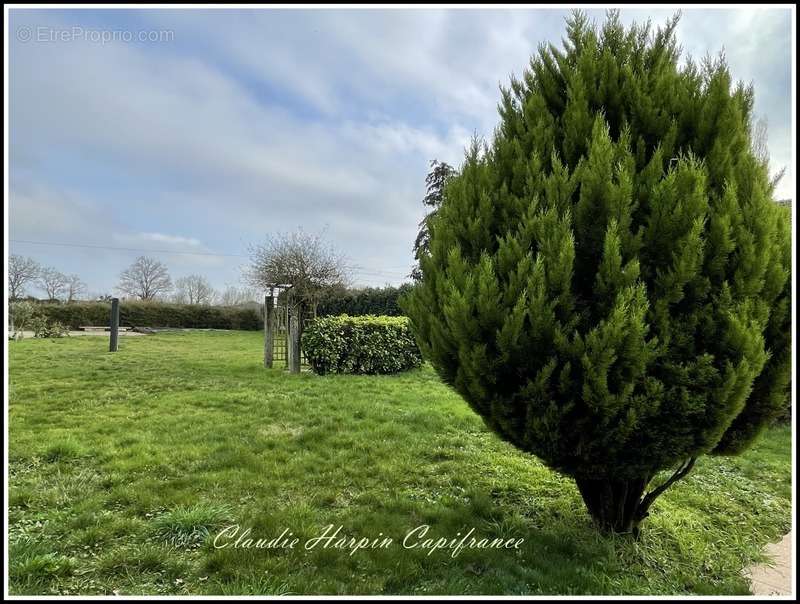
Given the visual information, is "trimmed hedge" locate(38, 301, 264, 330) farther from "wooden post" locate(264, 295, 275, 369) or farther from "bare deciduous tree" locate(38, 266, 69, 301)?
"wooden post" locate(264, 295, 275, 369)

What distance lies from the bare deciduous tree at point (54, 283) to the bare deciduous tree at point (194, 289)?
9953mm

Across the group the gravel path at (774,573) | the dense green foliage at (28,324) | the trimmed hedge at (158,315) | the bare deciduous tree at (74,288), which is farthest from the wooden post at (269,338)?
the bare deciduous tree at (74,288)

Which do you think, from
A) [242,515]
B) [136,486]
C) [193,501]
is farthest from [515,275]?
[136,486]

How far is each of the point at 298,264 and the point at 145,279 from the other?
2552cm

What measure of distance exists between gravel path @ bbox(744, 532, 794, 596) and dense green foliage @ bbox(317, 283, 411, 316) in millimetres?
16815

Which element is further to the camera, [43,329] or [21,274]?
[21,274]

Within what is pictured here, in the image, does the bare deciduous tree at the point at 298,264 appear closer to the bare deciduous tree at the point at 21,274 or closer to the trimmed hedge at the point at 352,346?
the trimmed hedge at the point at 352,346

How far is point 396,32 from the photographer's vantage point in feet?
9.95

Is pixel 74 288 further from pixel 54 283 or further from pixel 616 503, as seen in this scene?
pixel 616 503

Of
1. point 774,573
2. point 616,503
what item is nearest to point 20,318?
point 616,503

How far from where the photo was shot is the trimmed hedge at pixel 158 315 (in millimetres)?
22719

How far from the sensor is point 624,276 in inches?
90.6

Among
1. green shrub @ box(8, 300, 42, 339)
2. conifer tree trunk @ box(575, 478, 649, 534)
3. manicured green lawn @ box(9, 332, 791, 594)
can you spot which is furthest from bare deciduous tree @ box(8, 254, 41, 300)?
conifer tree trunk @ box(575, 478, 649, 534)

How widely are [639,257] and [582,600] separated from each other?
181 centimetres
